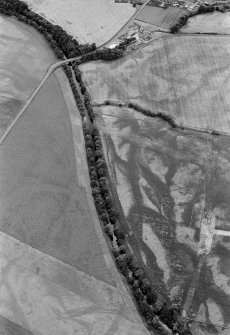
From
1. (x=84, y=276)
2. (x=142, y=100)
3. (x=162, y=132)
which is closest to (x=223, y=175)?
(x=162, y=132)

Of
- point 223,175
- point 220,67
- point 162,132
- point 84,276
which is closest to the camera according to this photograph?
point 84,276

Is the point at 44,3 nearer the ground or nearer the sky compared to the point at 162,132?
nearer the sky

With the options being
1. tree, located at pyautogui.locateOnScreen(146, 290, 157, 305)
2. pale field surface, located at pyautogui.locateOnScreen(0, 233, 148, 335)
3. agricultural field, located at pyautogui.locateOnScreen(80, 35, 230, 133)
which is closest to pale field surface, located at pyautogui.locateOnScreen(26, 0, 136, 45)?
agricultural field, located at pyautogui.locateOnScreen(80, 35, 230, 133)

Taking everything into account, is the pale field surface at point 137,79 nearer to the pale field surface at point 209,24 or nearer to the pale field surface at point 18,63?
the pale field surface at point 18,63

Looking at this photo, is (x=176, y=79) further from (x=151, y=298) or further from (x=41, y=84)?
(x=151, y=298)

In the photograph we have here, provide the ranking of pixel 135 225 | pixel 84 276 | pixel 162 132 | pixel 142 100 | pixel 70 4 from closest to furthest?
pixel 84 276 → pixel 135 225 → pixel 162 132 → pixel 142 100 → pixel 70 4

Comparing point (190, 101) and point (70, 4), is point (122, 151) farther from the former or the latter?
point (70, 4)

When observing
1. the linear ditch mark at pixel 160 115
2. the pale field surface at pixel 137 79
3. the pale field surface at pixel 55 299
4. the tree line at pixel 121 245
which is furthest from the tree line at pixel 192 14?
the pale field surface at pixel 55 299
